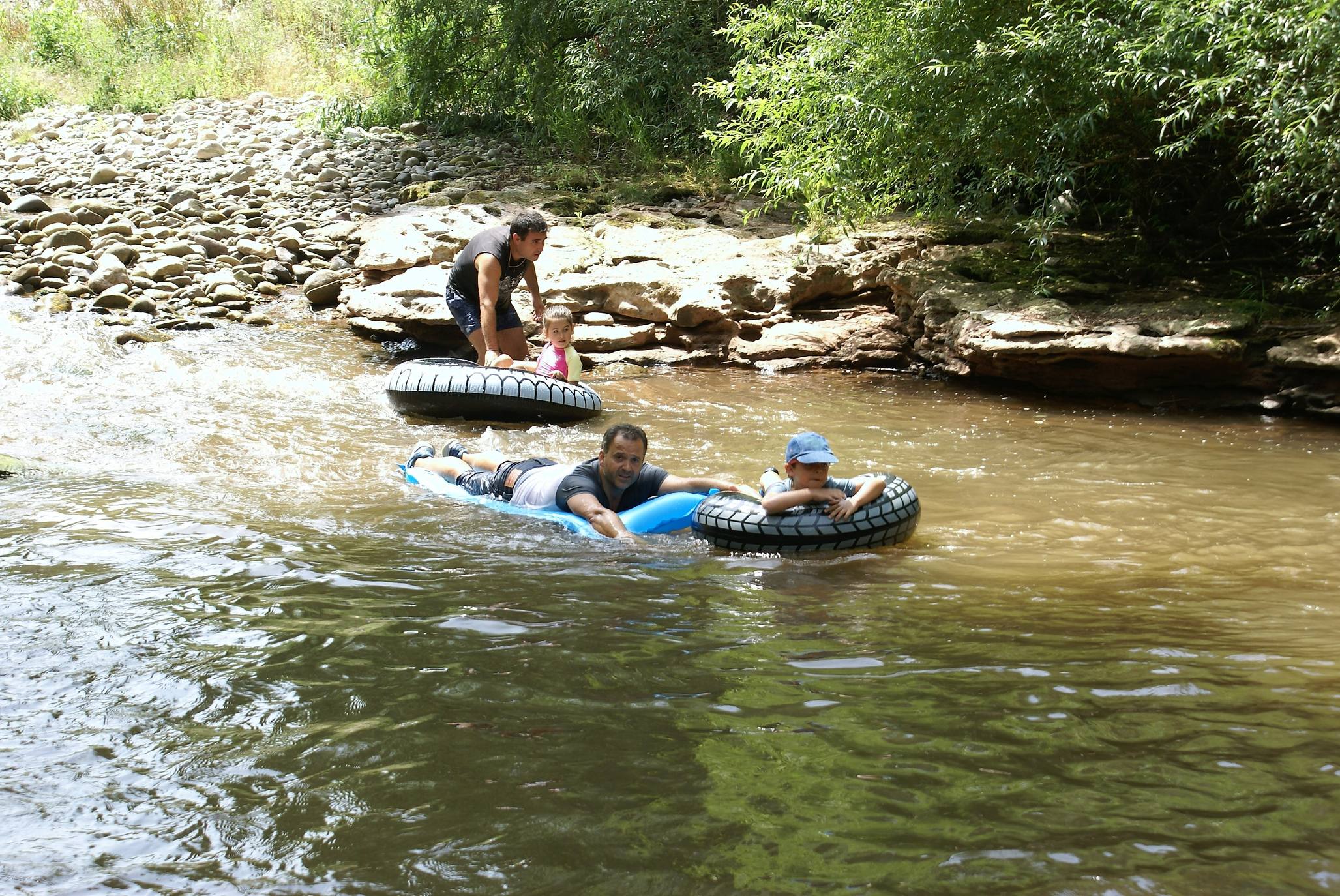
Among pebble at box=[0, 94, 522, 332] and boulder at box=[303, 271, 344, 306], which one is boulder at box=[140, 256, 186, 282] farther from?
boulder at box=[303, 271, 344, 306]

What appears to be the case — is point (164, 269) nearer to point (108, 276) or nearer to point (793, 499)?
point (108, 276)

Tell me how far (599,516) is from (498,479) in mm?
1048

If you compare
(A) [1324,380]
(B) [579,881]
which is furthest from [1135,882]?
(A) [1324,380]

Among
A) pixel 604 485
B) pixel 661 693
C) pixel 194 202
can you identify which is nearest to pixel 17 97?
pixel 194 202

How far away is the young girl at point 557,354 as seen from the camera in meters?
9.11

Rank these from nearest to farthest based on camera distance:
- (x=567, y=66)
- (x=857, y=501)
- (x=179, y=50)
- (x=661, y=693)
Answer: (x=661, y=693), (x=857, y=501), (x=567, y=66), (x=179, y=50)

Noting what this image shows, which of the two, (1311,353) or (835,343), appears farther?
(835,343)

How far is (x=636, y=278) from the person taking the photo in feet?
36.6

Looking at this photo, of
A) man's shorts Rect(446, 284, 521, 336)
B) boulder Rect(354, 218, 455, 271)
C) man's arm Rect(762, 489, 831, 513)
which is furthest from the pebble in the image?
man's arm Rect(762, 489, 831, 513)

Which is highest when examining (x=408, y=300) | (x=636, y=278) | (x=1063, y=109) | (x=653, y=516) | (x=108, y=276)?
(x=1063, y=109)

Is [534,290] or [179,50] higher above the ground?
[179,50]

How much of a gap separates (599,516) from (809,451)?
1181 millimetres

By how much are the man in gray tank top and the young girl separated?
220mm

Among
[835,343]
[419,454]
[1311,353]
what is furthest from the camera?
[835,343]
